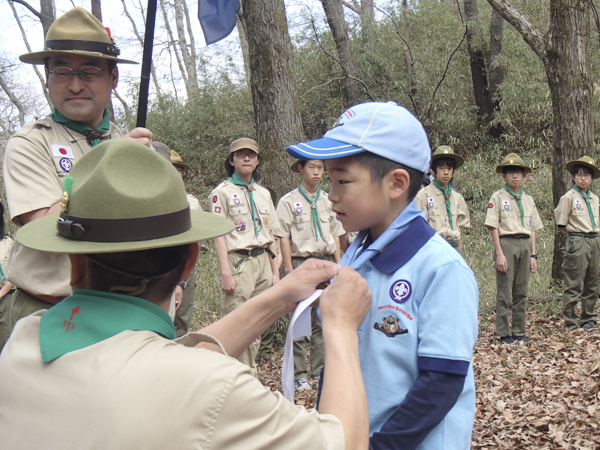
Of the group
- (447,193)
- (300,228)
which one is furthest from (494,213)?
(300,228)

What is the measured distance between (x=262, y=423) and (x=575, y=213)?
7666 mm

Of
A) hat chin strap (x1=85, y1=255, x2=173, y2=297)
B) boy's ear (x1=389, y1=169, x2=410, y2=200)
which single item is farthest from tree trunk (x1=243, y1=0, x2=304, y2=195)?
hat chin strap (x1=85, y1=255, x2=173, y2=297)

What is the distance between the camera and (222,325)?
188 cm

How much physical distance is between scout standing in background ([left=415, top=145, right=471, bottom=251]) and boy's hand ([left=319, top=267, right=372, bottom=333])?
20.8 ft

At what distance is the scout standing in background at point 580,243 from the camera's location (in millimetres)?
7648

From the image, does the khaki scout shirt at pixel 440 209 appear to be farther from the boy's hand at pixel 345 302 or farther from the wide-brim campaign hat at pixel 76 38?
the boy's hand at pixel 345 302

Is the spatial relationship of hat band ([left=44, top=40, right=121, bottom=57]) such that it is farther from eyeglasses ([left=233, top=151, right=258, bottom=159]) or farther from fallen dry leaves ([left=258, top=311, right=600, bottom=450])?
fallen dry leaves ([left=258, top=311, right=600, bottom=450])

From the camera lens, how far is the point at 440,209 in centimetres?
788

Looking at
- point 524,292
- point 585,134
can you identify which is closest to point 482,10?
point 585,134

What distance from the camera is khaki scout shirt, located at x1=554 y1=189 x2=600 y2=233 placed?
767 centimetres

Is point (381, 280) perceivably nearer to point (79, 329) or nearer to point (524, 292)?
point (79, 329)

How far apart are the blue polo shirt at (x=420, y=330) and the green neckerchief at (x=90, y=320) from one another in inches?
27.6

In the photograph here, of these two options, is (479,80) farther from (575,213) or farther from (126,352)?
(126,352)

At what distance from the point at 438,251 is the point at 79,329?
1.08 m
